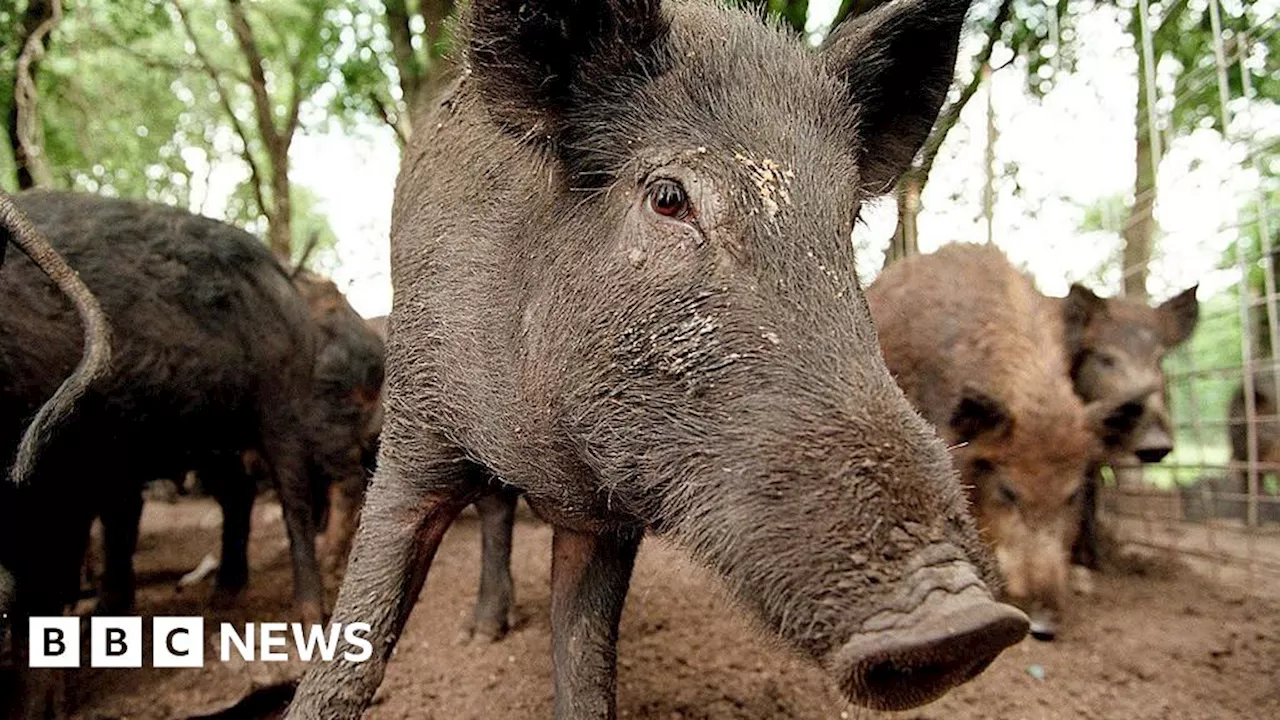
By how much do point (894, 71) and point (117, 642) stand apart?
4147 mm

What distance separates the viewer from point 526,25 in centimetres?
239

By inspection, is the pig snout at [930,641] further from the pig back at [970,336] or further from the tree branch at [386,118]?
the tree branch at [386,118]

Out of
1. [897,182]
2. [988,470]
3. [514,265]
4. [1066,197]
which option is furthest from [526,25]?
[1066,197]

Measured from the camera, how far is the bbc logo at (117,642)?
3.66 m

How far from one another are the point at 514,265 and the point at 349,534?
4461 mm

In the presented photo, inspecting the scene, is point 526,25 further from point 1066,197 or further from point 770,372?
point 1066,197

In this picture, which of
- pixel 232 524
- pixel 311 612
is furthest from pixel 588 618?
pixel 232 524

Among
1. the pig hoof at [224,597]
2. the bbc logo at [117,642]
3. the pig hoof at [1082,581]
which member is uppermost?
the bbc logo at [117,642]

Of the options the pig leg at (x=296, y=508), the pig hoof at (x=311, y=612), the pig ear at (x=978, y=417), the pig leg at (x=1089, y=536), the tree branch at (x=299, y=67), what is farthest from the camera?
the tree branch at (x=299, y=67)

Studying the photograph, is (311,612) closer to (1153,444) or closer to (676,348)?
(676,348)

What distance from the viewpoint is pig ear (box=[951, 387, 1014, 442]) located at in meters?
5.20

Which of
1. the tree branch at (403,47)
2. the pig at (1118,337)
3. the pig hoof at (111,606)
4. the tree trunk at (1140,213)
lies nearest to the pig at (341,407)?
the pig hoof at (111,606)

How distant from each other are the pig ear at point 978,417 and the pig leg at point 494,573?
101 inches

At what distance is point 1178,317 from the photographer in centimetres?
772
